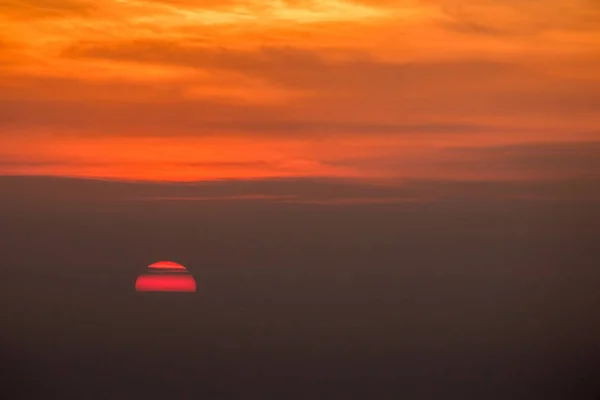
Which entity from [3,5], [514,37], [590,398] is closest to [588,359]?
[590,398]

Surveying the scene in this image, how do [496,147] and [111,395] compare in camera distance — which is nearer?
[496,147]

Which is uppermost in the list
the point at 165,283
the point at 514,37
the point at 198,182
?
the point at 514,37

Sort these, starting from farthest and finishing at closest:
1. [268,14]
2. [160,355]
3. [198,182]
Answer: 1. [160,355]
2. [198,182]
3. [268,14]

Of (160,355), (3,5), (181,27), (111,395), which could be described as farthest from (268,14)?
(111,395)

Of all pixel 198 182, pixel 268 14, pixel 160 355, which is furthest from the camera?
pixel 160 355

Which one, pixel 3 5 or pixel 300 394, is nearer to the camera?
pixel 3 5

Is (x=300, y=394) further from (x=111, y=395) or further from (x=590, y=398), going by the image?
(x=590, y=398)

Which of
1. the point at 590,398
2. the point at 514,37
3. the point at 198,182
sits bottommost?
the point at 590,398

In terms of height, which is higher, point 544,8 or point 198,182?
point 544,8

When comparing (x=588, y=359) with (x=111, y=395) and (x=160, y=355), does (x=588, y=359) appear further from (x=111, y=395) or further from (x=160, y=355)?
(x=111, y=395)
